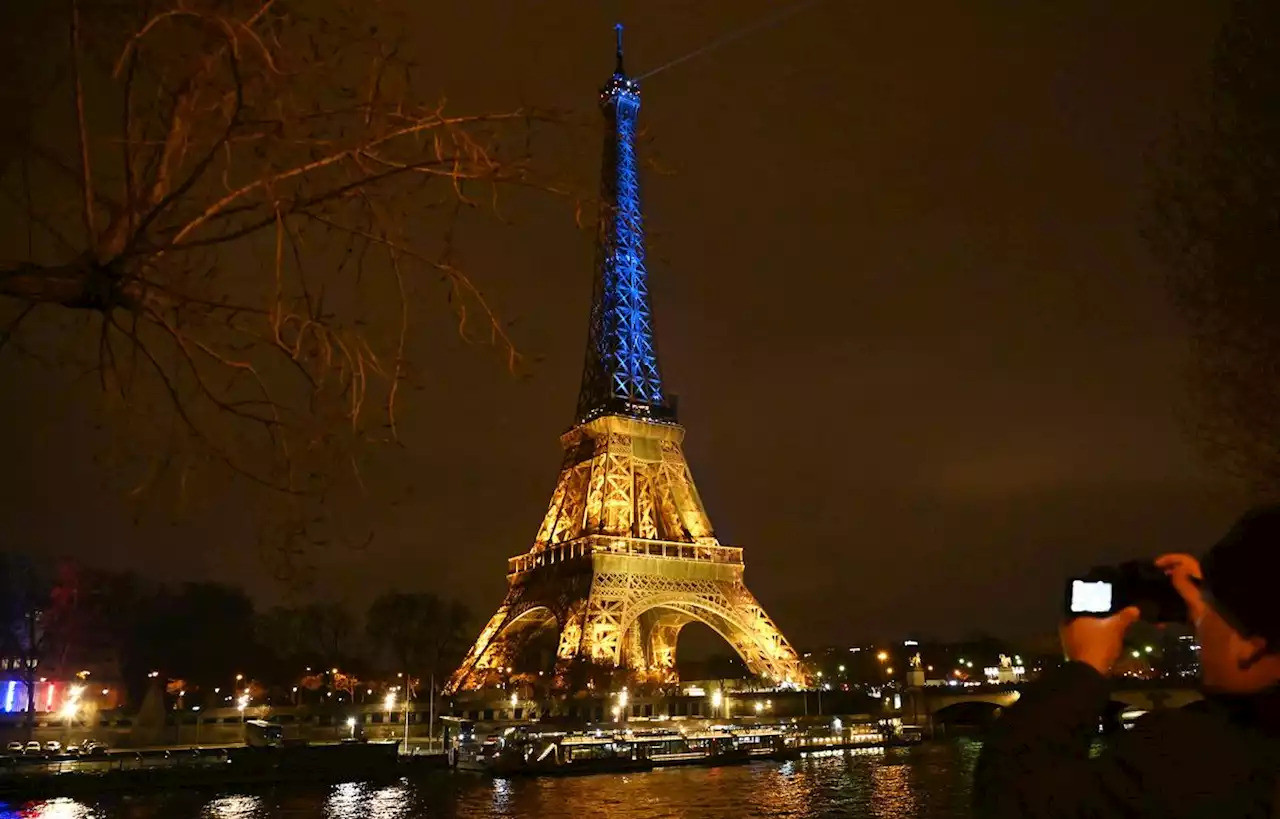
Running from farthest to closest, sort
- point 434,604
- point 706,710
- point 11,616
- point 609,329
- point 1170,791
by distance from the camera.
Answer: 1. point 434,604
2. point 609,329
3. point 706,710
4. point 11,616
5. point 1170,791

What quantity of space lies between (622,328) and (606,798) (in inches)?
1427

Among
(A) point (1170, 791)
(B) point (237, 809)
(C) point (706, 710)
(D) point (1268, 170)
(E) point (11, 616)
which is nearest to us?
(A) point (1170, 791)

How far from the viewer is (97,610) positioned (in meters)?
53.5

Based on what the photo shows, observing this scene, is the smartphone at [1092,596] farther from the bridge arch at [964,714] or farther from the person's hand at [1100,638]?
the bridge arch at [964,714]

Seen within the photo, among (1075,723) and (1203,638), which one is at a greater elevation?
(1203,638)

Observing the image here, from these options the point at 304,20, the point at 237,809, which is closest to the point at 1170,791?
the point at 304,20

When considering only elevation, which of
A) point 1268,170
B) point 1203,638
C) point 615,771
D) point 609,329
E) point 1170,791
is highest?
point 609,329

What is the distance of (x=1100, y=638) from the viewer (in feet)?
7.64

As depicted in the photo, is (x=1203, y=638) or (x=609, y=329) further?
(x=609, y=329)

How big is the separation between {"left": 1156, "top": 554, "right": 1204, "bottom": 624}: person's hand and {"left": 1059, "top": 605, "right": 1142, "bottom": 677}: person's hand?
102 millimetres

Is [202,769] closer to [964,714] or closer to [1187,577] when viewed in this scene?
[1187,577]

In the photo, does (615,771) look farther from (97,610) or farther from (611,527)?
(97,610)

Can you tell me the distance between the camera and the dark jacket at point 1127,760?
2.07m

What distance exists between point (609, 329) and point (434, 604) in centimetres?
2886
